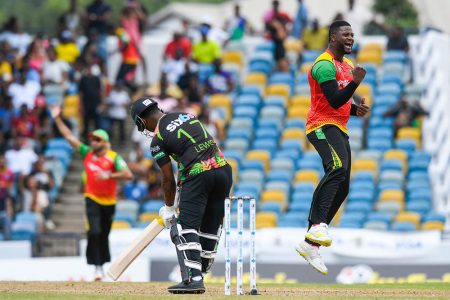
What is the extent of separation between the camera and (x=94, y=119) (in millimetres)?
30531

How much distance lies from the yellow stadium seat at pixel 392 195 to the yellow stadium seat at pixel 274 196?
1916 millimetres

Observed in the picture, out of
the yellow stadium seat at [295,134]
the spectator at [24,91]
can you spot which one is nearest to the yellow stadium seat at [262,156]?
the yellow stadium seat at [295,134]

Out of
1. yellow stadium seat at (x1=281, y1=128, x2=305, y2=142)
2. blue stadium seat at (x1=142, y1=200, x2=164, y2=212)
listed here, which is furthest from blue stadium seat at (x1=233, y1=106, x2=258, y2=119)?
blue stadium seat at (x1=142, y1=200, x2=164, y2=212)

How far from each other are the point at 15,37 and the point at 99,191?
45.4 feet

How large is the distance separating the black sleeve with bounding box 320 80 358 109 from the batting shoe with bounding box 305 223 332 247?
4.40 ft

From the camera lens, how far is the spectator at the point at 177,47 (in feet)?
104

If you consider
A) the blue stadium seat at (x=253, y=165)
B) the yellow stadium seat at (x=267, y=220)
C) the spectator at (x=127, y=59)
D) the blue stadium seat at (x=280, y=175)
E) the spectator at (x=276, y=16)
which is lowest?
the yellow stadium seat at (x=267, y=220)

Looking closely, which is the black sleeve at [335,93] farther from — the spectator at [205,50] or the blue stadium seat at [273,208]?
the spectator at [205,50]

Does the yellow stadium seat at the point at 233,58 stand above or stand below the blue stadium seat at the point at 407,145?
above

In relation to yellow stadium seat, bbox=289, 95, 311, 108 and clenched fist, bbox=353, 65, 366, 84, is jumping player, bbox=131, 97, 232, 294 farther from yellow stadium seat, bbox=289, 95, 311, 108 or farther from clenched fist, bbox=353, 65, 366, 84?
yellow stadium seat, bbox=289, 95, 311, 108

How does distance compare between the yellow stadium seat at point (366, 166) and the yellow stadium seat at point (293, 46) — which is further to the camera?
the yellow stadium seat at point (293, 46)

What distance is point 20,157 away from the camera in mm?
28891

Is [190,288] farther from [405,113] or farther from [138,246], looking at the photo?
[405,113]

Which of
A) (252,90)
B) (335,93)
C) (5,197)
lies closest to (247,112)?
(252,90)
